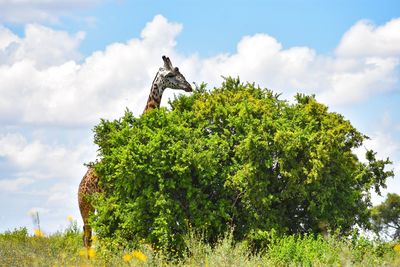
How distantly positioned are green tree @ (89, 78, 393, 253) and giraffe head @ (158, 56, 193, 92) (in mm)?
618

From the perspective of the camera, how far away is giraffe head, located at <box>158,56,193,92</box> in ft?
87.9

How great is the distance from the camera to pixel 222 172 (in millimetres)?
23922

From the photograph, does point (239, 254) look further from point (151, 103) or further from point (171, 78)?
point (171, 78)

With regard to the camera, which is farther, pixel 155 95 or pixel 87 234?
pixel 155 95

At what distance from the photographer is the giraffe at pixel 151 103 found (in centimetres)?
2558

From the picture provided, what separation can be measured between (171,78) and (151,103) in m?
1.34

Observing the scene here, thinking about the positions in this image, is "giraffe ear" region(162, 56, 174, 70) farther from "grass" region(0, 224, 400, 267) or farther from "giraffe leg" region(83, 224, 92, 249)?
"grass" region(0, 224, 400, 267)

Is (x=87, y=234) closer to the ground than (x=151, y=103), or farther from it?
closer to the ground

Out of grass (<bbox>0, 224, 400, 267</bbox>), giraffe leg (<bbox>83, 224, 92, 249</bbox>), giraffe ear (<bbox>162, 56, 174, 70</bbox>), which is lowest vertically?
grass (<bbox>0, 224, 400, 267</bbox>)

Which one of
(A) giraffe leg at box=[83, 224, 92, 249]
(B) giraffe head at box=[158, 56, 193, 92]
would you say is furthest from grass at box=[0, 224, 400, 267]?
(B) giraffe head at box=[158, 56, 193, 92]

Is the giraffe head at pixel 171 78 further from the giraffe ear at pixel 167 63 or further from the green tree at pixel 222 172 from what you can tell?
the green tree at pixel 222 172

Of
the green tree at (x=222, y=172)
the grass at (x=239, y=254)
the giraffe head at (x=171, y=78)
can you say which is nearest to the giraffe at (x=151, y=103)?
the giraffe head at (x=171, y=78)

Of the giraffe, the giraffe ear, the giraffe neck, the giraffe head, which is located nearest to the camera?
the giraffe

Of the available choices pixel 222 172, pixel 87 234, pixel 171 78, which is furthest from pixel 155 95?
pixel 87 234
